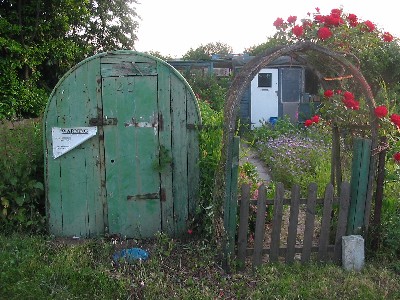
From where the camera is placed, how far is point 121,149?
5.29 meters

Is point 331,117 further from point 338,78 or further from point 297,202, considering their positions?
point 297,202

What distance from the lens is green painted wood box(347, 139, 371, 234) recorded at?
15.6ft

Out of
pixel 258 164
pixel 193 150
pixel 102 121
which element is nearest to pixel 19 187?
pixel 102 121

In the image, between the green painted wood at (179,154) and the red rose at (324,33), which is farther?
the green painted wood at (179,154)

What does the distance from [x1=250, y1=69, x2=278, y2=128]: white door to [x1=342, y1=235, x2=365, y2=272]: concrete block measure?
13.7 m

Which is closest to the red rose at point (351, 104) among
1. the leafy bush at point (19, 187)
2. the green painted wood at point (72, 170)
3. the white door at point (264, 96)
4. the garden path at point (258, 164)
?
the green painted wood at point (72, 170)

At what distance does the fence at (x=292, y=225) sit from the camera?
4.65 meters

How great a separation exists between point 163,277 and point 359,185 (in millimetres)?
2266

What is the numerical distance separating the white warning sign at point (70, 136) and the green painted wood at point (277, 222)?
2.20m

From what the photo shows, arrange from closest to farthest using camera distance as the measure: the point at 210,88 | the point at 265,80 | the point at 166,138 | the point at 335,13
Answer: the point at 335,13, the point at 166,138, the point at 210,88, the point at 265,80

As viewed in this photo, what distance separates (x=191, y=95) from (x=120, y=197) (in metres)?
1.48

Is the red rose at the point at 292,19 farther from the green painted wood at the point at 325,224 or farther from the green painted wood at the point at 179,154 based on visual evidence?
the green painted wood at the point at 325,224

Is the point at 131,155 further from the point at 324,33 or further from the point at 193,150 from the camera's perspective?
the point at 324,33

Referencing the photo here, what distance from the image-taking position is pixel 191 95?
523 cm
